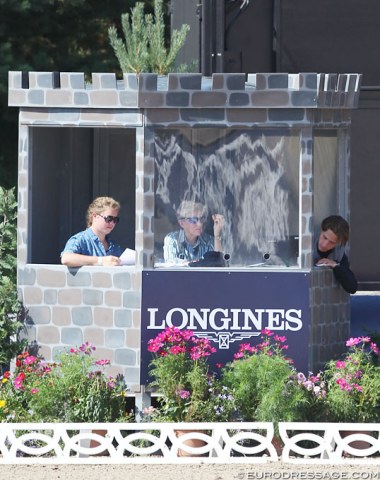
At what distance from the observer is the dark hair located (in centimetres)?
1020

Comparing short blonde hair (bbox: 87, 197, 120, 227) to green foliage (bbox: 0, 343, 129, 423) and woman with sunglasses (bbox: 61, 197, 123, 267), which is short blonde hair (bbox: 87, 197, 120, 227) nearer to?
woman with sunglasses (bbox: 61, 197, 123, 267)

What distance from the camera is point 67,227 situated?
36.9ft

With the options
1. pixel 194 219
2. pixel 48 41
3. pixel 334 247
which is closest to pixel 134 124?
pixel 194 219

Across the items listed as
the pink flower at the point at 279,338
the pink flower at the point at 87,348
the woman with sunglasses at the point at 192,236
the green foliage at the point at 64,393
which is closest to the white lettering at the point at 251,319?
the pink flower at the point at 279,338

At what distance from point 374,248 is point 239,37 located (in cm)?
289

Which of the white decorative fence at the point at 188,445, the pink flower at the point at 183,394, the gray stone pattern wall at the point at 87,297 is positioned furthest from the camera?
the gray stone pattern wall at the point at 87,297

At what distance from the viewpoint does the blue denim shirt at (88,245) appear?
10.2 meters

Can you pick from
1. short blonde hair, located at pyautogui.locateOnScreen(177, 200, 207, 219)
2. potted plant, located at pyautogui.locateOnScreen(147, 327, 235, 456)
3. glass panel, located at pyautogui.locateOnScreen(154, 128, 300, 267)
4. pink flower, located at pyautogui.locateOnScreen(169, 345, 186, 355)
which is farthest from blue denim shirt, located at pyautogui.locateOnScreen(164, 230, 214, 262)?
pink flower, located at pyautogui.locateOnScreen(169, 345, 186, 355)

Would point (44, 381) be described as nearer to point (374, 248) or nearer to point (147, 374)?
point (147, 374)

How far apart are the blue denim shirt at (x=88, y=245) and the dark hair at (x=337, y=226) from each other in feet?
4.96

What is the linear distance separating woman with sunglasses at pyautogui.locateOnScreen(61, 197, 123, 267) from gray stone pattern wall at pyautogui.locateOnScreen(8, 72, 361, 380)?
0.33 feet

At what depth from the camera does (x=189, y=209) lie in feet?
33.2
